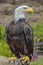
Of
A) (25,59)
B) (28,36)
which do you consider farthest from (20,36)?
(25,59)

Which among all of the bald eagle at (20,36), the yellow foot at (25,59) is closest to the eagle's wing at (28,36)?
the bald eagle at (20,36)

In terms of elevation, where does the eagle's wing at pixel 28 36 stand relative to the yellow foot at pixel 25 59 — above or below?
above

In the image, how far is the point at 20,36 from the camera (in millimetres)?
8938

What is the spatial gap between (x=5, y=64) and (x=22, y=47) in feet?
2.30

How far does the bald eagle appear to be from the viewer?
8914mm

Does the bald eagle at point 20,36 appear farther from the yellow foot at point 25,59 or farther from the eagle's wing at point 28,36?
the yellow foot at point 25,59

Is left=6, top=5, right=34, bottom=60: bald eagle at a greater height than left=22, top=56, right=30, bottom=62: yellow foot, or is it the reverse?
left=6, top=5, right=34, bottom=60: bald eagle

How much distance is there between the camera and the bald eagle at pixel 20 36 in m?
8.91

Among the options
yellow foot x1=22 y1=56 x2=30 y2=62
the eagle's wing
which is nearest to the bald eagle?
the eagle's wing

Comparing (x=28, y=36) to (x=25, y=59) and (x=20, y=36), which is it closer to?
(x=20, y=36)

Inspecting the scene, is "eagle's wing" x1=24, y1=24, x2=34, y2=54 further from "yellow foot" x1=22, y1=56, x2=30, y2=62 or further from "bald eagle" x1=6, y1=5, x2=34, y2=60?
"yellow foot" x1=22, y1=56, x2=30, y2=62

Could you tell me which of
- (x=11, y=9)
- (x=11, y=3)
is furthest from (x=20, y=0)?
(x=11, y=9)

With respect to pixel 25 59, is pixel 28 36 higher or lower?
higher

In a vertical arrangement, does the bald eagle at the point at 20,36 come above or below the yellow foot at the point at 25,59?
above
